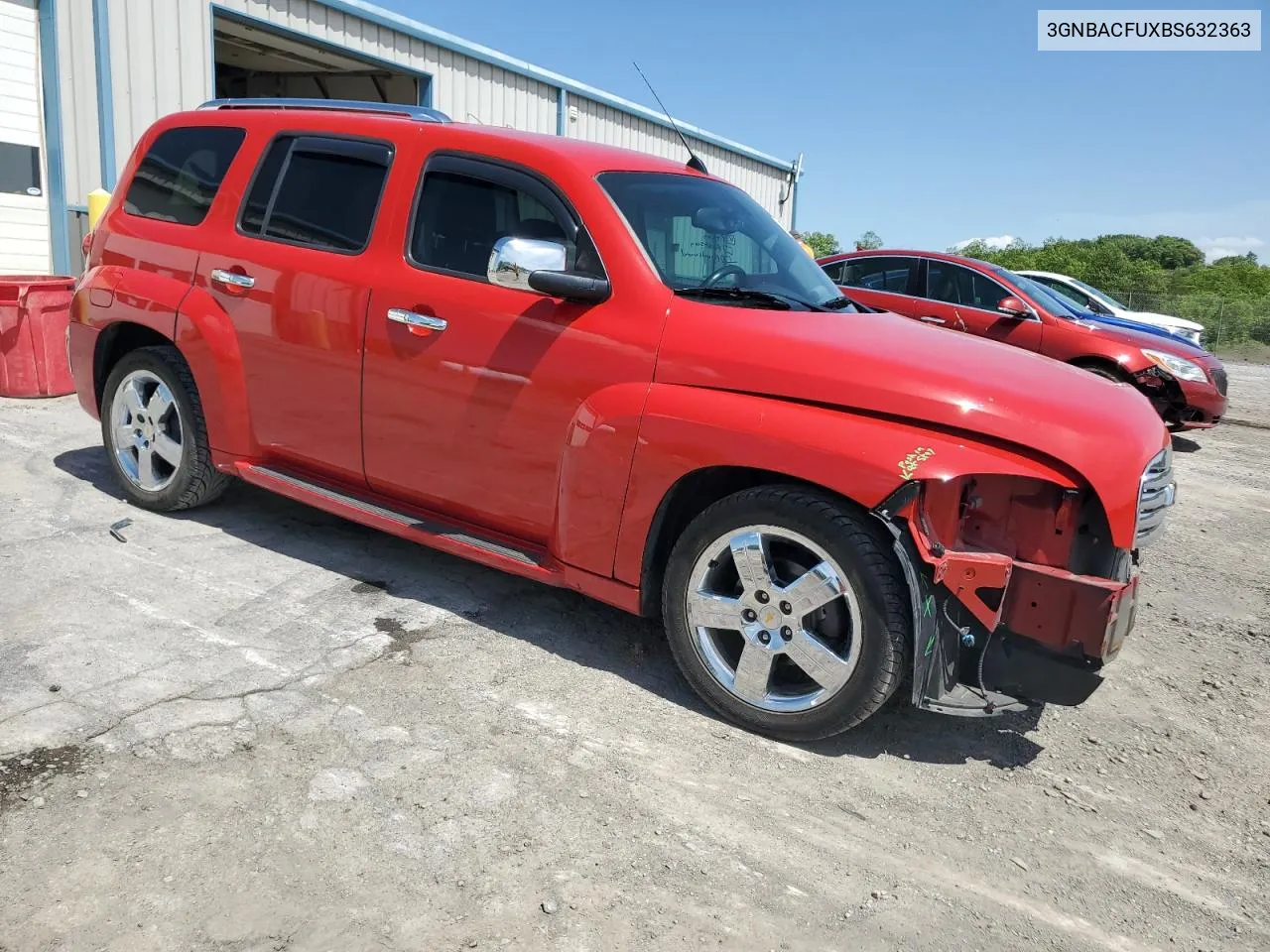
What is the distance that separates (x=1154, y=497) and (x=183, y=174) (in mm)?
4496

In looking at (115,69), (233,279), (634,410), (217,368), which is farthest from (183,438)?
(115,69)

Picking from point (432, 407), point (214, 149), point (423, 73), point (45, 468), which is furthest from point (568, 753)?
point (423, 73)

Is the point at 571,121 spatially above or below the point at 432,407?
above

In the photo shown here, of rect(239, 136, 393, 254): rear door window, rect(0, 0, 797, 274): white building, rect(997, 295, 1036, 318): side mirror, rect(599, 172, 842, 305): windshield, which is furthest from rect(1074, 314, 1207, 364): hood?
rect(0, 0, 797, 274): white building

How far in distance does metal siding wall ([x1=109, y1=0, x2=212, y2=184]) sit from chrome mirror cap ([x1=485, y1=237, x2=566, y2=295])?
8.09m

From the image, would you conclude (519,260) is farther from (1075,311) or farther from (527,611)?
(1075,311)

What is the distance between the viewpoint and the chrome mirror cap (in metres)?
3.41

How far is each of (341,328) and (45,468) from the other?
113 inches

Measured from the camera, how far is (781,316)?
3.45 metres

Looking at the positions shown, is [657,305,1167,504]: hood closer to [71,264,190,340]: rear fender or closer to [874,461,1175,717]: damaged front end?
[874,461,1175,717]: damaged front end

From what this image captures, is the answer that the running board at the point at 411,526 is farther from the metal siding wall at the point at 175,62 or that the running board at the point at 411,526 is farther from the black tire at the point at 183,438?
the metal siding wall at the point at 175,62

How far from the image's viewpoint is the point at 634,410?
335cm

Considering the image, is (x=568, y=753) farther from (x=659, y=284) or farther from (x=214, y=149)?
Result: (x=214, y=149)

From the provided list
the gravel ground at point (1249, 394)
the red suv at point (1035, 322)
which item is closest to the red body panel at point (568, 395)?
the red suv at point (1035, 322)
